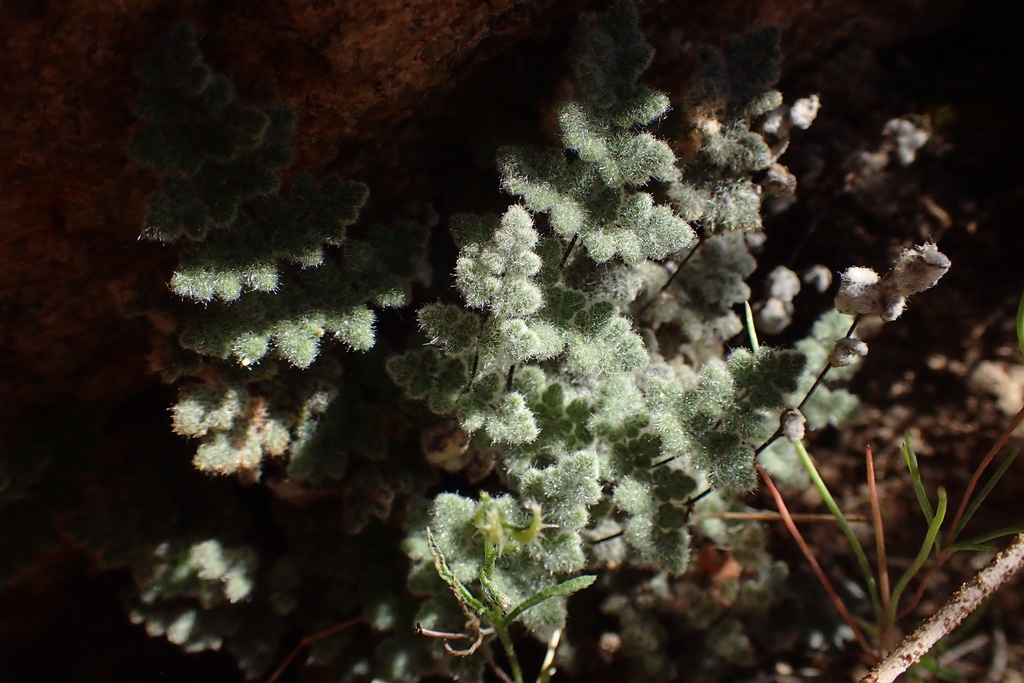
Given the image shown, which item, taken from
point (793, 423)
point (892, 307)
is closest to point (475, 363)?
point (793, 423)

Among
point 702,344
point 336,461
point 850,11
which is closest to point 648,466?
point 702,344

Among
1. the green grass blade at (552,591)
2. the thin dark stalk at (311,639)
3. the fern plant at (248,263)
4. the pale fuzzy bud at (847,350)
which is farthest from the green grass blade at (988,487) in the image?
the thin dark stalk at (311,639)

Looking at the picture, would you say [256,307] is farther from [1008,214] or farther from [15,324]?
[1008,214]

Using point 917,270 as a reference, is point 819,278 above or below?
below

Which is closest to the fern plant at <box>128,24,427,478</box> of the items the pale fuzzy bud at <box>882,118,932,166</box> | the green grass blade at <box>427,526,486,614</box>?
the green grass blade at <box>427,526,486,614</box>

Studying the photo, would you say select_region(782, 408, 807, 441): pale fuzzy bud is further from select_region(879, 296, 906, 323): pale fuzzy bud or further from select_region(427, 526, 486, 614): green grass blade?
select_region(427, 526, 486, 614): green grass blade

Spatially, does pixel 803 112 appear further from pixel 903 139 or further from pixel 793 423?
pixel 793 423

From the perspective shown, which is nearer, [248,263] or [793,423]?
[248,263]
